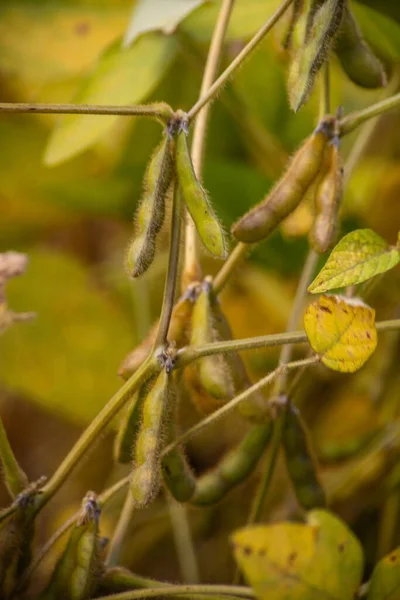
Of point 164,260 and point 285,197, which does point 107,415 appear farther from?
point 164,260

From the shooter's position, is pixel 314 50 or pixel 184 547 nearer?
pixel 314 50

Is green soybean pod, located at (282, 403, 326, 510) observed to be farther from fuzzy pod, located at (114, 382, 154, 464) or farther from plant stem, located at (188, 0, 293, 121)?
plant stem, located at (188, 0, 293, 121)

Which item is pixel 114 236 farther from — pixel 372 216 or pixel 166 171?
pixel 166 171

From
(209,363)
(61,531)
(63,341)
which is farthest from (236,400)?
(63,341)

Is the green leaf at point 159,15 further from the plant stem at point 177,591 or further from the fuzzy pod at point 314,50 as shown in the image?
the plant stem at point 177,591

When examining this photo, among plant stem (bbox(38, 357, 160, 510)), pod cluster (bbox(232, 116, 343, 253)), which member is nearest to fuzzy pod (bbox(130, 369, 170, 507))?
plant stem (bbox(38, 357, 160, 510))

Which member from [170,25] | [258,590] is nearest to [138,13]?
[170,25]

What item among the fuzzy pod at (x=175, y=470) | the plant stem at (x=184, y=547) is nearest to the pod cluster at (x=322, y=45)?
the fuzzy pod at (x=175, y=470)
